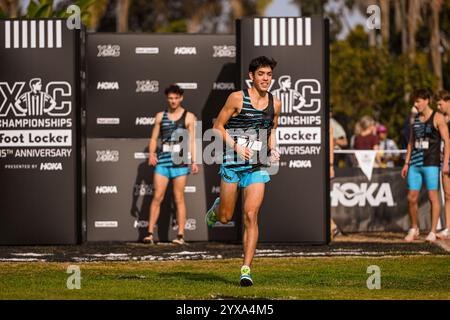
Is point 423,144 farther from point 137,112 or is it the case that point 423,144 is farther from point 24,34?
point 24,34

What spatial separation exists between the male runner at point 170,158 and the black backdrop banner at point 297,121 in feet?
3.87

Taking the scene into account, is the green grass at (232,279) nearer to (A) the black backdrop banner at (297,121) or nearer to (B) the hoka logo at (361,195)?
(A) the black backdrop banner at (297,121)

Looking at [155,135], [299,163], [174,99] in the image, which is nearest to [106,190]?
[155,135]

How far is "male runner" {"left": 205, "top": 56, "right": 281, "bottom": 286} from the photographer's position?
12.8m

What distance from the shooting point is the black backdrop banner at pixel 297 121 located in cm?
1816

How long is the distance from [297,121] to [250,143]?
545 cm

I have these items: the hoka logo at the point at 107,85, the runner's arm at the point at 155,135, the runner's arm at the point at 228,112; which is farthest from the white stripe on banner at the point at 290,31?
the runner's arm at the point at 228,112

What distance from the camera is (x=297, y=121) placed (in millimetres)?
18234

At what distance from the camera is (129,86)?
19484 mm

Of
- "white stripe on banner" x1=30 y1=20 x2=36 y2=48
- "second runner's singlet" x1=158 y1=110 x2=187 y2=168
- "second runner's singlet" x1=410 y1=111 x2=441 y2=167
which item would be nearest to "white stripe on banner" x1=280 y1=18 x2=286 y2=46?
"second runner's singlet" x1=158 y1=110 x2=187 y2=168

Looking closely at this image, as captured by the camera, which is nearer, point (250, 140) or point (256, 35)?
point (250, 140)
